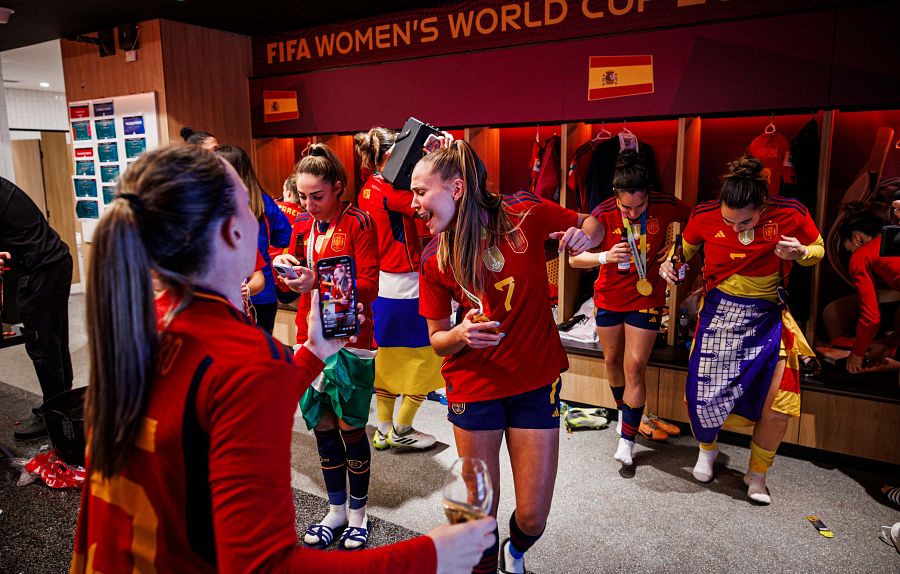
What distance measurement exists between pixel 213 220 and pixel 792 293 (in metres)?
3.44

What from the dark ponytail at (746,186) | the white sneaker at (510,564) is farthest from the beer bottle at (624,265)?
the white sneaker at (510,564)

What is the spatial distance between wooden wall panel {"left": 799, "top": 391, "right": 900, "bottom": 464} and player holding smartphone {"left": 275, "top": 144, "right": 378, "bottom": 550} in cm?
235

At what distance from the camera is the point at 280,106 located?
5.35 meters

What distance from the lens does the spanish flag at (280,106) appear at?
17.2ft

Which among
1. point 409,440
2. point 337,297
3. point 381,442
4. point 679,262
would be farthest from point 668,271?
point 337,297

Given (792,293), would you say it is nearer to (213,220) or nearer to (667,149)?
(667,149)

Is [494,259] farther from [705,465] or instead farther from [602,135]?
[602,135]

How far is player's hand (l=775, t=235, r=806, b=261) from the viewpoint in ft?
8.82

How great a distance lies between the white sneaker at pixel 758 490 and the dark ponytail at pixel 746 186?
1273 millimetres

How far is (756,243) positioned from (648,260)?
573 mm

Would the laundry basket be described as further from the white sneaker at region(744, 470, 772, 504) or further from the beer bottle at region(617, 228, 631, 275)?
the white sneaker at region(744, 470, 772, 504)

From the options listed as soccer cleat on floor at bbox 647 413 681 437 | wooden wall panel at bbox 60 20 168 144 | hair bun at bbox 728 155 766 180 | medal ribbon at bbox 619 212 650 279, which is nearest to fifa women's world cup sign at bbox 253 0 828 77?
wooden wall panel at bbox 60 20 168 144

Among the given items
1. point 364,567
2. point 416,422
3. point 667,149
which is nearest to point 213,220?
point 364,567

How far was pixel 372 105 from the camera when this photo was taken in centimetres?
481
